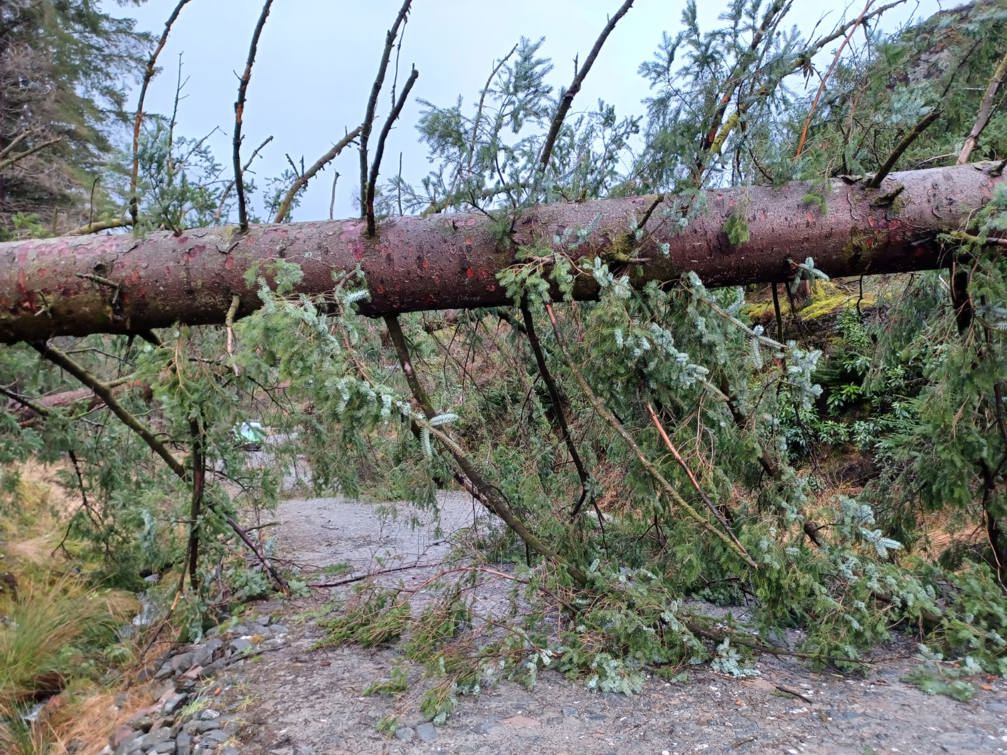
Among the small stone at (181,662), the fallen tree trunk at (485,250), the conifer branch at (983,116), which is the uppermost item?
the conifer branch at (983,116)

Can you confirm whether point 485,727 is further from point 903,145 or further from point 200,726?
point 903,145

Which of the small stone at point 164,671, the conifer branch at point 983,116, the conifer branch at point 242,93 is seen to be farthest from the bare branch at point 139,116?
the conifer branch at point 983,116

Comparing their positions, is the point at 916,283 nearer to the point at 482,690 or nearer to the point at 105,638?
the point at 482,690

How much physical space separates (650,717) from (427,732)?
0.76m

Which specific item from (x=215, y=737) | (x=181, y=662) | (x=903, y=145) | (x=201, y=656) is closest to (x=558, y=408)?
(x=903, y=145)

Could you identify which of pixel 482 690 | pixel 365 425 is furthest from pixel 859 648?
pixel 365 425

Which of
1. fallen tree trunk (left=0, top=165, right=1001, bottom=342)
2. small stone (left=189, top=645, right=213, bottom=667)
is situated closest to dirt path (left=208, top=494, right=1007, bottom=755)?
small stone (left=189, top=645, right=213, bottom=667)

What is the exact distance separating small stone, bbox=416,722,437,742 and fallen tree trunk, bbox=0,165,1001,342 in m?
1.48

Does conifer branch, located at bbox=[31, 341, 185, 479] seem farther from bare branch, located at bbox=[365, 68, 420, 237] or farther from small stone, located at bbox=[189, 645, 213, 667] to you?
bare branch, located at bbox=[365, 68, 420, 237]

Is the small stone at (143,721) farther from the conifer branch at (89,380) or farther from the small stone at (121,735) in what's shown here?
the conifer branch at (89,380)

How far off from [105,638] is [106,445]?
1.41 metres

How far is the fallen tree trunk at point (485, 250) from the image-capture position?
212 centimetres

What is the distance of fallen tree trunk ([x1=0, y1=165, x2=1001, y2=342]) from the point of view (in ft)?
6.97

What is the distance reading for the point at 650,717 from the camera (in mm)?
2059
